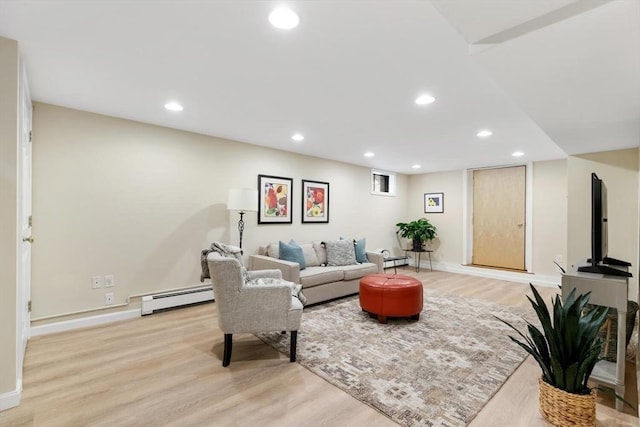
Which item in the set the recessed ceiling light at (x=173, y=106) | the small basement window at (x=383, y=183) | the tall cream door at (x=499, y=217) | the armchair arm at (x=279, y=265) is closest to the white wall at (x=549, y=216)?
the tall cream door at (x=499, y=217)

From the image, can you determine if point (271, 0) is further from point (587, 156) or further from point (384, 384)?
point (587, 156)

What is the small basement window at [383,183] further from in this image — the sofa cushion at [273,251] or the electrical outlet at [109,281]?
the electrical outlet at [109,281]

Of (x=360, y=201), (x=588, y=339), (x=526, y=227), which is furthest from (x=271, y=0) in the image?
(x=526, y=227)

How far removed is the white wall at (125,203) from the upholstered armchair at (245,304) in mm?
1563

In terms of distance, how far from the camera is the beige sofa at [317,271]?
380 centimetres

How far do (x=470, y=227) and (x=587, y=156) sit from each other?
10.2 feet

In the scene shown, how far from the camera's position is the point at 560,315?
68.1 inches

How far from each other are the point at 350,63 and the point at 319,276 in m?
2.67

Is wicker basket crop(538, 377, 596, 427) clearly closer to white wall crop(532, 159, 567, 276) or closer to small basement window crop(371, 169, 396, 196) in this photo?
white wall crop(532, 159, 567, 276)

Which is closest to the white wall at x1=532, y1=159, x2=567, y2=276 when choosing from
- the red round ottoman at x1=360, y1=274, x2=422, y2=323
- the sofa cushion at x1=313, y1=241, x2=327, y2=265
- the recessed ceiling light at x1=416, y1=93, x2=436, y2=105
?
the red round ottoman at x1=360, y1=274, x2=422, y2=323

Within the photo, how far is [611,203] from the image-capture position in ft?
11.3

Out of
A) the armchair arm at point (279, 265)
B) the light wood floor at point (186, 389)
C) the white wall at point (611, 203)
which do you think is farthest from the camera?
the armchair arm at point (279, 265)

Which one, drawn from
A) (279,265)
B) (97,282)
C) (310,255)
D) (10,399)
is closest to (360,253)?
(310,255)

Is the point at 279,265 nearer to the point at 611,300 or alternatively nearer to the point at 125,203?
the point at 125,203
